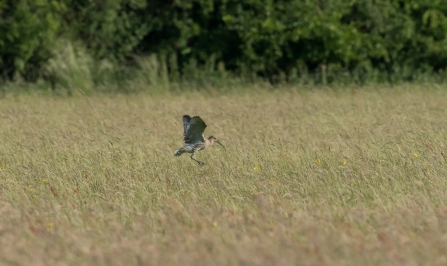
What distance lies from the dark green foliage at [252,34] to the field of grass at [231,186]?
570cm

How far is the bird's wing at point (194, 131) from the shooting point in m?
8.58

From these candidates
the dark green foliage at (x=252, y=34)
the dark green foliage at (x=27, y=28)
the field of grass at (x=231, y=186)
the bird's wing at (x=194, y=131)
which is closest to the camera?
the field of grass at (x=231, y=186)

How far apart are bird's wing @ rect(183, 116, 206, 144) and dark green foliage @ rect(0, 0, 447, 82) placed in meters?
10.4

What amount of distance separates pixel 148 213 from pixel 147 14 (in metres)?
15.1

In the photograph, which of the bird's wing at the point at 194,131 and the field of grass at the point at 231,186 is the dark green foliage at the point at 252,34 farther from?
the bird's wing at the point at 194,131

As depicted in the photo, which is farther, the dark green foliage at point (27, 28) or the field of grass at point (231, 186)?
the dark green foliage at point (27, 28)

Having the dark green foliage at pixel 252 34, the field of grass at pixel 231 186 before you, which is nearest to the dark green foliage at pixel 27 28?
the dark green foliage at pixel 252 34

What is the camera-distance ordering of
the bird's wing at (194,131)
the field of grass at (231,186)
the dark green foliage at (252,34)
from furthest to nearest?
1. the dark green foliage at (252,34)
2. the bird's wing at (194,131)
3. the field of grass at (231,186)

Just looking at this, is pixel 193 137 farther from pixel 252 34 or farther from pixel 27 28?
pixel 252 34

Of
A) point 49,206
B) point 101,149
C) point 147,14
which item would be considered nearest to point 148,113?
point 101,149

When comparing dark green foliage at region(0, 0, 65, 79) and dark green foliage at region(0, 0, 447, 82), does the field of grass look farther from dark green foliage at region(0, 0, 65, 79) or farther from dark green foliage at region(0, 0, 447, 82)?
dark green foliage at region(0, 0, 447, 82)

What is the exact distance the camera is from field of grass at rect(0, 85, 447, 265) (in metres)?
4.93

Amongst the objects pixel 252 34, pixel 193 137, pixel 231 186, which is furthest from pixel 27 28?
pixel 231 186

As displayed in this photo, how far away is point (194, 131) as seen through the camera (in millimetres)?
8719
